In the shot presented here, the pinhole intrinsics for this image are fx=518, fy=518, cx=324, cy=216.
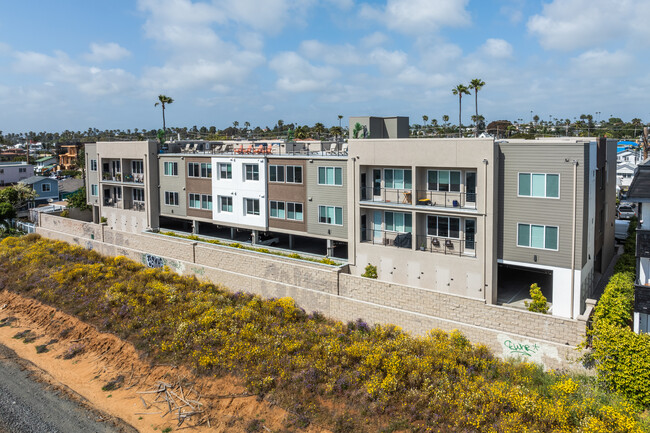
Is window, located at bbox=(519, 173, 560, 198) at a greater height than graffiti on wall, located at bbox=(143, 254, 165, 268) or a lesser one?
greater

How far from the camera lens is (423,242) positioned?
30750 mm

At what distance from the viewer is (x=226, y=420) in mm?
21969

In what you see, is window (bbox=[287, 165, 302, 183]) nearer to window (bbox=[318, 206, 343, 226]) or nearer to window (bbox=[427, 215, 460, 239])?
window (bbox=[318, 206, 343, 226])

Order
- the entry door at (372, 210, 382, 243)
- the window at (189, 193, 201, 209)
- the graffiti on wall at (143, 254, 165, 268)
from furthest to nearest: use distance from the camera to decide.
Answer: the window at (189, 193, 201, 209)
the graffiti on wall at (143, 254, 165, 268)
the entry door at (372, 210, 382, 243)

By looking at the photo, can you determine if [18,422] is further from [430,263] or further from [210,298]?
[430,263]

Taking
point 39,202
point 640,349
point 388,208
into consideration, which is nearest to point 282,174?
point 388,208

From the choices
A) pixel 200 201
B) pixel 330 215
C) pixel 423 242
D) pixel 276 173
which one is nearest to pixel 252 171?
pixel 276 173

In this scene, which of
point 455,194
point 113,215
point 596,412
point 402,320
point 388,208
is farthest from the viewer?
point 113,215

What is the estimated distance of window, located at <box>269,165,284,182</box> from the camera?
126 ft

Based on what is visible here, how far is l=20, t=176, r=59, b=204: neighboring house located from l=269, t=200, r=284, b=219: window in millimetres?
54016

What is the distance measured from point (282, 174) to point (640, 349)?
83.9ft

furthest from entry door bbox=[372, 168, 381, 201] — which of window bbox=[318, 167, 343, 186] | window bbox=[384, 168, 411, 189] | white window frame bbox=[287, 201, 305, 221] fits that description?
white window frame bbox=[287, 201, 305, 221]

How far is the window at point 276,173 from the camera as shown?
38281 mm

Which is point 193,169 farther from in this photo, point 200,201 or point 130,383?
point 130,383
